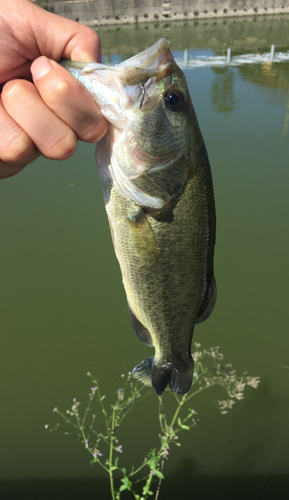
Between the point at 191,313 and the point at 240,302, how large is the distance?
8.07ft

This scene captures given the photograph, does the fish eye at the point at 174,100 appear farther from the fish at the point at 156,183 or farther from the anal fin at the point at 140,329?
the anal fin at the point at 140,329

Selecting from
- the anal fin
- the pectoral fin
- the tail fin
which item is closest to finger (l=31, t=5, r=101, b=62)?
the pectoral fin

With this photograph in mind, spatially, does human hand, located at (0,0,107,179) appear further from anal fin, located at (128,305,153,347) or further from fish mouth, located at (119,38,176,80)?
anal fin, located at (128,305,153,347)

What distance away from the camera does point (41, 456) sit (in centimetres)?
281

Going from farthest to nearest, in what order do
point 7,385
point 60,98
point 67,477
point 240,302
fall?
point 240,302 → point 7,385 → point 67,477 → point 60,98

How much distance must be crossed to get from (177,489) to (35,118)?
2812 mm

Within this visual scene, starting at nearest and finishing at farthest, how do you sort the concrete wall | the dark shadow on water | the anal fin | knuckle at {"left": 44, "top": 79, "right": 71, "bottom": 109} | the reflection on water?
knuckle at {"left": 44, "top": 79, "right": 71, "bottom": 109} < the anal fin < the dark shadow on water < the reflection on water < the concrete wall

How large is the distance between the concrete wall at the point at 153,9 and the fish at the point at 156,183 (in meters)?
20.6

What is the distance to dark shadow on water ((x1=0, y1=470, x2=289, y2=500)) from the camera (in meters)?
2.59

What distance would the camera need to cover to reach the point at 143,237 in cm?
137

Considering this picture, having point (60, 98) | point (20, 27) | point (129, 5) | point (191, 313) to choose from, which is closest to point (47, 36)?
point (20, 27)

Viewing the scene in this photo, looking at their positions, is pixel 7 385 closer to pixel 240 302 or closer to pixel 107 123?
pixel 240 302

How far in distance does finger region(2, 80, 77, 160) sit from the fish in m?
0.15

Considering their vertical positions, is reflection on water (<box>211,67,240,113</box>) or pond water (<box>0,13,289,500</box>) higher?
reflection on water (<box>211,67,240,113</box>)
